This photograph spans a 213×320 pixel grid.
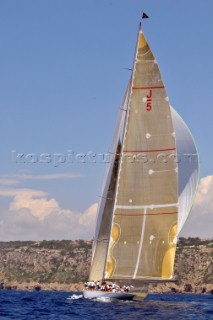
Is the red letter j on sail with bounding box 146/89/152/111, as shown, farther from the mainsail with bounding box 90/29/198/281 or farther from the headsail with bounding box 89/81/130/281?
the headsail with bounding box 89/81/130/281

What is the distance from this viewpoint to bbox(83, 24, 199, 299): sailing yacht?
53156 mm

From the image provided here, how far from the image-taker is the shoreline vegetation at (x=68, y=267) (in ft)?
473

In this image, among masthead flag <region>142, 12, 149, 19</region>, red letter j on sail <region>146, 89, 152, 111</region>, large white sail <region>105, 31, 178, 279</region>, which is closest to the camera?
large white sail <region>105, 31, 178, 279</region>

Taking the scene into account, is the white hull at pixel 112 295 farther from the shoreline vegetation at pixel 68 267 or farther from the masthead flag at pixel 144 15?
the shoreline vegetation at pixel 68 267

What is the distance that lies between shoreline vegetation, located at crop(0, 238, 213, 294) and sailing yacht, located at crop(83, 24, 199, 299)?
84397 mm

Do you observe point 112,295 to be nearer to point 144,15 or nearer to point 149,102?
point 149,102

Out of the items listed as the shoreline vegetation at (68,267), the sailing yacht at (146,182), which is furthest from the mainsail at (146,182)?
the shoreline vegetation at (68,267)

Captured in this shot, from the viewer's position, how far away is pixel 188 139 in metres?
53.5

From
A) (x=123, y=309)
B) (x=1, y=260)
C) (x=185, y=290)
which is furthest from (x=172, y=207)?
(x=1, y=260)

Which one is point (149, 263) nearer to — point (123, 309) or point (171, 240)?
point (171, 240)

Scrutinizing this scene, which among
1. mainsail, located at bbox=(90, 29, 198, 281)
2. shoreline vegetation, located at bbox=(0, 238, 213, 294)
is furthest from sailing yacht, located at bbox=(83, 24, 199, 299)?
shoreline vegetation, located at bbox=(0, 238, 213, 294)

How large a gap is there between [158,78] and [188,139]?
4.75 meters

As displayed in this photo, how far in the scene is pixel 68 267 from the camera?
158250mm

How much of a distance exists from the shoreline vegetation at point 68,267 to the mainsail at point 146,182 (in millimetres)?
84486
